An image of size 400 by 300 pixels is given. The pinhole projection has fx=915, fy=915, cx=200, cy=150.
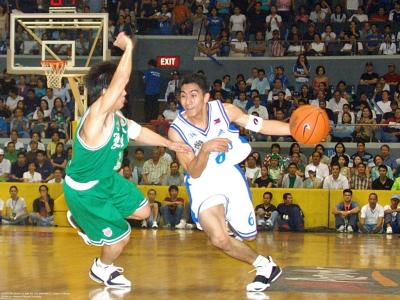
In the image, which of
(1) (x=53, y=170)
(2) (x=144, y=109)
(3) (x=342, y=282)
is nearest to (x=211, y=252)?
(3) (x=342, y=282)

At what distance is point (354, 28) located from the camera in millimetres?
24438

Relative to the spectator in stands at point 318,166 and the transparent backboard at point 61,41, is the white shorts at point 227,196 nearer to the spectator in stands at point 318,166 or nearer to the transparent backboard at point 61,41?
the transparent backboard at point 61,41

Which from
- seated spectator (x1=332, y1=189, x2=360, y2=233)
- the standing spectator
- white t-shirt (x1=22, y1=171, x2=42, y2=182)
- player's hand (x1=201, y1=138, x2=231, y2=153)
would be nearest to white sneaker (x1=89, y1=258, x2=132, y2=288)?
player's hand (x1=201, y1=138, x2=231, y2=153)

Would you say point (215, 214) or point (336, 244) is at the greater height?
point (215, 214)

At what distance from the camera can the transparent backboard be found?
18.5 m

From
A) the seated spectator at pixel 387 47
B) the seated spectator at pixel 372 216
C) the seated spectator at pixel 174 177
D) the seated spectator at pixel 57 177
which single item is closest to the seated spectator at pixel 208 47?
the seated spectator at pixel 387 47

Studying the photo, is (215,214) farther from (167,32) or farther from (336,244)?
(167,32)

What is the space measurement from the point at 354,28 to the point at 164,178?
7800 millimetres

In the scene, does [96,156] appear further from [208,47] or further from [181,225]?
[208,47]

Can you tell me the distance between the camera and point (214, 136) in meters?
8.86

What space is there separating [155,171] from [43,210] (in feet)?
8.47

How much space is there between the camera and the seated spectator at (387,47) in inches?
955

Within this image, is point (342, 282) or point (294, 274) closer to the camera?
point (342, 282)

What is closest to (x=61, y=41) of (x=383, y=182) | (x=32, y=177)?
(x=32, y=177)
